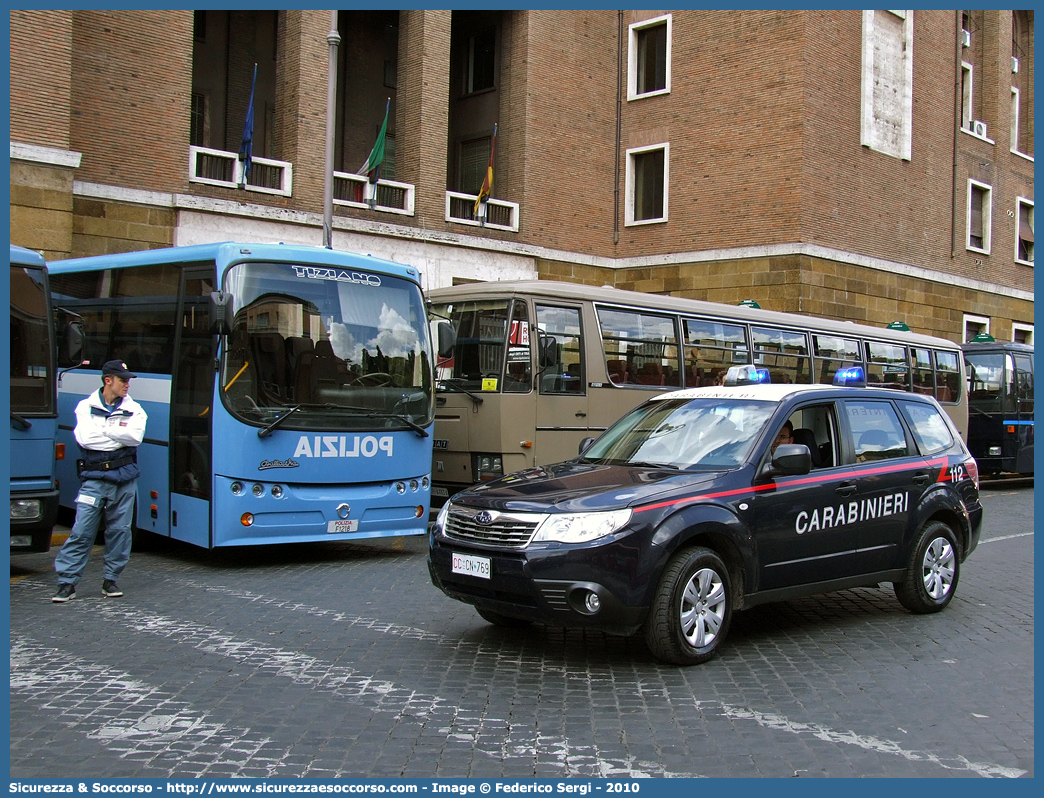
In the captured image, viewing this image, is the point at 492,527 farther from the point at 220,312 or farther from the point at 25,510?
the point at 25,510

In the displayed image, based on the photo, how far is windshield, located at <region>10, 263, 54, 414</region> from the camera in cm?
961

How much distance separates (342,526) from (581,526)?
476cm

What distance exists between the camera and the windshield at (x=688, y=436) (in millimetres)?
7312

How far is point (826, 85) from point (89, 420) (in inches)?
945

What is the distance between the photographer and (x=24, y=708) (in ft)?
18.1

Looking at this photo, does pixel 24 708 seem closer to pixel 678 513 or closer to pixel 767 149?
pixel 678 513

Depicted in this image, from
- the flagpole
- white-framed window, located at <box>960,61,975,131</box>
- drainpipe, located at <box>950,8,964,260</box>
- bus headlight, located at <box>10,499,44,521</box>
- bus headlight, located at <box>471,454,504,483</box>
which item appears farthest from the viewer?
white-framed window, located at <box>960,61,975,131</box>

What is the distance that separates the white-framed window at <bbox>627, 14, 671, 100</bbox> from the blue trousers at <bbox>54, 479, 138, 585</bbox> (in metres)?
24.6

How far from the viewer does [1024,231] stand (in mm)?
36844

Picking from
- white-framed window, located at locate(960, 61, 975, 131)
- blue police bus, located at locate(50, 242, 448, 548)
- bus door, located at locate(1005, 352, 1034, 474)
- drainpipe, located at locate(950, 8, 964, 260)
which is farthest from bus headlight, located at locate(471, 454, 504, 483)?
white-framed window, located at locate(960, 61, 975, 131)

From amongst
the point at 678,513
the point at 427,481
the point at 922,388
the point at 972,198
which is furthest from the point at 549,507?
the point at 972,198

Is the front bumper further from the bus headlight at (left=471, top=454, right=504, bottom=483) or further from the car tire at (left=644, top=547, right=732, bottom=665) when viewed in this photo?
the bus headlight at (left=471, top=454, right=504, bottom=483)

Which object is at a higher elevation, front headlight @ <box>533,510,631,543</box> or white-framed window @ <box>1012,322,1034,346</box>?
white-framed window @ <box>1012,322,1034,346</box>

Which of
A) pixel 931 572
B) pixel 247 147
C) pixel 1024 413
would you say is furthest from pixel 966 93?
pixel 931 572
